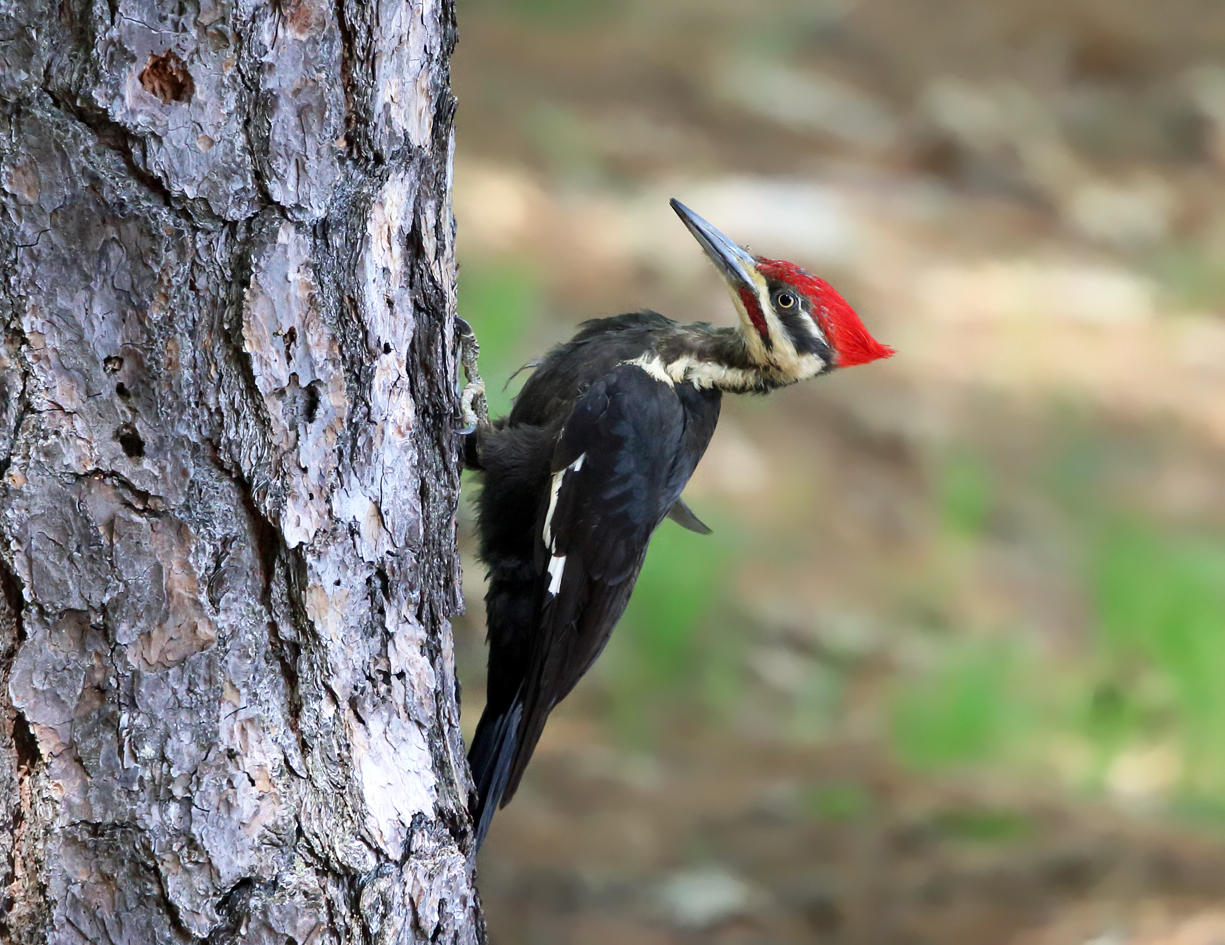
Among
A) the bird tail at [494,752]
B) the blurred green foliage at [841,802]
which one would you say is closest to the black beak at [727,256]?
the bird tail at [494,752]

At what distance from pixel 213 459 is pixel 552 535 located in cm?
104

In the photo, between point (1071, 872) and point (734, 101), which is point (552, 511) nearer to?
point (1071, 872)

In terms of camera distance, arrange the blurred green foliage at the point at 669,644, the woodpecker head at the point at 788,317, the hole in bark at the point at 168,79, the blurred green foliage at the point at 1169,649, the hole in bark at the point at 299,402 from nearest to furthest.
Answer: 1. the hole in bark at the point at 168,79
2. the hole in bark at the point at 299,402
3. the woodpecker head at the point at 788,317
4. the blurred green foliage at the point at 1169,649
5. the blurred green foliage at the point at 669,644

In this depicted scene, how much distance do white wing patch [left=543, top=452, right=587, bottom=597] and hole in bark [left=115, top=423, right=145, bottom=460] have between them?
108cm

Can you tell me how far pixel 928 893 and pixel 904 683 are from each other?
121cm

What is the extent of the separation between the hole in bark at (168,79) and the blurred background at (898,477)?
234 centimetres

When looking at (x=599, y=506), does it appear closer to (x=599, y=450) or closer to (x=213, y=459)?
(x=599, y=450)

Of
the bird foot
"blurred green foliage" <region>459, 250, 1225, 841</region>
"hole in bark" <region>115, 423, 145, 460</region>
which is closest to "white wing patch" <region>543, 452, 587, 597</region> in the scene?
the bird foot

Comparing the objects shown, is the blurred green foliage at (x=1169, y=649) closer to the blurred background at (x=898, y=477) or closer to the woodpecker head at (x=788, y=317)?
the blurred background at (x=898, y=477)

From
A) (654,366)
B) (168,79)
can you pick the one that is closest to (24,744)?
(168,79)

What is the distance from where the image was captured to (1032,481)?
5.52 metres

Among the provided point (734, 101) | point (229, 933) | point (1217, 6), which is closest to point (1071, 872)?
point (229, 933)

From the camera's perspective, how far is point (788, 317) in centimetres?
263

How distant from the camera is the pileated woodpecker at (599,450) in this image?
245 centimetres
